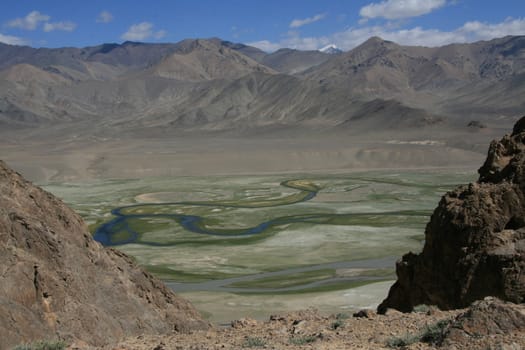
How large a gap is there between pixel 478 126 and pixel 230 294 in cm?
15483

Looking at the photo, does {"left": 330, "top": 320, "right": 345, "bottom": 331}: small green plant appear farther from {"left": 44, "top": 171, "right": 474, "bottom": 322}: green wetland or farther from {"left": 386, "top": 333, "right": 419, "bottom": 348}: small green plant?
{"left": 44, "top": 171, "right": 474, "bottom": 322}: green wetland

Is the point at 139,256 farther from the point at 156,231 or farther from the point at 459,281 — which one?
the point at 459,281

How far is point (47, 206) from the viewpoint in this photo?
21.2 meters

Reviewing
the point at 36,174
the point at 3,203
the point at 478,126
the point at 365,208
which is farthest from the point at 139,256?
the point at 478,126

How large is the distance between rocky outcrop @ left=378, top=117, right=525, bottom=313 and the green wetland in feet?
61.8

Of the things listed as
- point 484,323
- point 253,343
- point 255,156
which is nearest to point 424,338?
point 484,323

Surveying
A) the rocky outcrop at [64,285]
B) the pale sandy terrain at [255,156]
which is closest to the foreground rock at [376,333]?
the rocky outcrop at [64,285]

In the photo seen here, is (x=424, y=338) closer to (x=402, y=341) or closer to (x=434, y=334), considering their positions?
(x=434, y=334)

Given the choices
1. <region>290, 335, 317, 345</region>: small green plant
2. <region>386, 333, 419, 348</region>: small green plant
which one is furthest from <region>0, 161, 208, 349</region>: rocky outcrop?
<region>386, 333, 419, 348</region>: small green plant

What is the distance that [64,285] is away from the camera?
17891 mm

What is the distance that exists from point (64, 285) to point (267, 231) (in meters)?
52.9

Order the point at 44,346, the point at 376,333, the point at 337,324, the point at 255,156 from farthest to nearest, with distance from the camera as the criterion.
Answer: the point at 255,156 < the point at 337,324 < the point at 376,333 < the point at 44,346

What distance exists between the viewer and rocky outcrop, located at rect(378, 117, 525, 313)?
17.2 meters

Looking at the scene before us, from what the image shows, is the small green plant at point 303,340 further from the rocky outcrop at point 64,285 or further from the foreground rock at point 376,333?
the rocky outcrop at point 64,285
